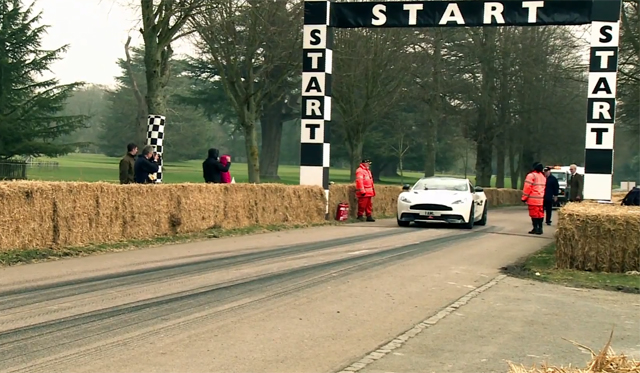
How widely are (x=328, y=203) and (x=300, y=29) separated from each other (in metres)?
13.5

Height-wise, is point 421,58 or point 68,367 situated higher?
point 421,58

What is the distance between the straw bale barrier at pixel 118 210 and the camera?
1228cm

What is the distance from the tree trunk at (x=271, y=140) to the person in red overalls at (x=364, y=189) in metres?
34.9

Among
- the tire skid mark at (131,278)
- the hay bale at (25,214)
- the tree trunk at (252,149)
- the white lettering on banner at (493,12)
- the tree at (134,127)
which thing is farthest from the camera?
the tree at (134,127)

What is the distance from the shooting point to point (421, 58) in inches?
1767

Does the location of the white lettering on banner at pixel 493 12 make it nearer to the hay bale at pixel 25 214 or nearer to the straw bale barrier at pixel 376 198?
the straw bale barrier at pixel 376 198

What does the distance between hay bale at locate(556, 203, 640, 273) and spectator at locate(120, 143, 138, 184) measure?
28.8 feet

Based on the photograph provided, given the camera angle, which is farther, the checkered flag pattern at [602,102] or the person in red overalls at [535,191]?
the checkered flag pattern at [602,102]

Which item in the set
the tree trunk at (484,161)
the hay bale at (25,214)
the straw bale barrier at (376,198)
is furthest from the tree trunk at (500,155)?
the hay bale at (25,214)

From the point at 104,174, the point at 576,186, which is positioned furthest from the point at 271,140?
the point at 576,186

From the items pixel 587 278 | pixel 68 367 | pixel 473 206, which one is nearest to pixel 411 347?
pixel 68 367

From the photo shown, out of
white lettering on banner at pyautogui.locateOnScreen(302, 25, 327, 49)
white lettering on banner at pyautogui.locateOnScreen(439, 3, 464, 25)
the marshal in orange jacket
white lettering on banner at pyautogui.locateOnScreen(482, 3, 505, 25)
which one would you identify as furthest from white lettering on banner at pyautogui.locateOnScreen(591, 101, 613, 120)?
white lettering on banner at pyautogui.locateOnScreen(302, 25, 327, 49)

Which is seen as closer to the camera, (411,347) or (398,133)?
(411,347)

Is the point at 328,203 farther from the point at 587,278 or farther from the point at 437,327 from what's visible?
the point at 437,327
